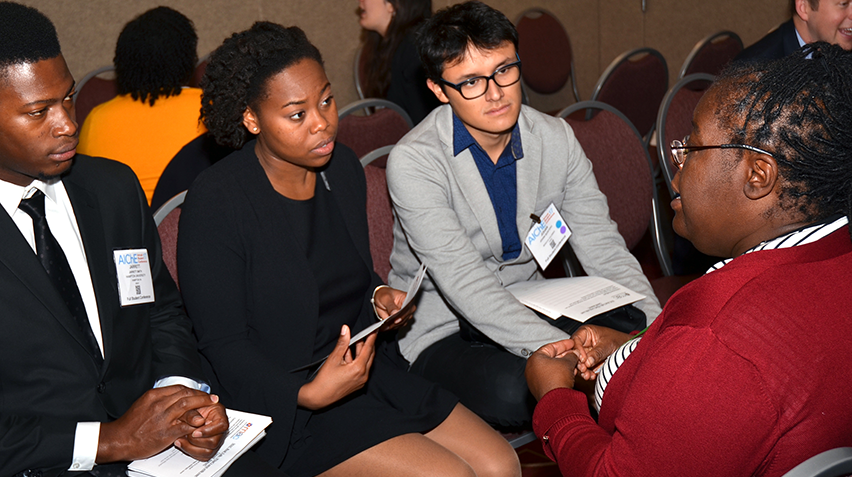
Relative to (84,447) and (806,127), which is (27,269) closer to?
(84,447)

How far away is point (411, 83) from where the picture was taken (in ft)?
10.9

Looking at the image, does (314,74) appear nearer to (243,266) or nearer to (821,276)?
(243,266)

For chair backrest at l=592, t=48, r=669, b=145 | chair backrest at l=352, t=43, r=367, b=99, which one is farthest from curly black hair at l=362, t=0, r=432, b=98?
chair backrest at l=592, t=48, r=669, b=145

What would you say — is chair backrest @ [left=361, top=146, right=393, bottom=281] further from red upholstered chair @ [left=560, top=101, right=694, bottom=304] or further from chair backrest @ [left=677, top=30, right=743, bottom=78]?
chair backrest @ [left=677, top=30, right=743, bottom=78]

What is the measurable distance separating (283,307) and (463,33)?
90 cm

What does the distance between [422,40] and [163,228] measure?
0.89 meters

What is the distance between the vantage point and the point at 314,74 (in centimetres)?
172

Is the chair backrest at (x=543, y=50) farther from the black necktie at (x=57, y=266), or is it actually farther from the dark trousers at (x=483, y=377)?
the black necktie at (x=57, y=266)

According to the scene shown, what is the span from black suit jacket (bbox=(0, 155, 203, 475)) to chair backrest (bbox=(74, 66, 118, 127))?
263 cm

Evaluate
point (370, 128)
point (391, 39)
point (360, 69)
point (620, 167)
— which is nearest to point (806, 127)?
point (620, 167)

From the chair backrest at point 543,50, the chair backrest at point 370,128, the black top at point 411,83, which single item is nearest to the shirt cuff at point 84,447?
the chair backrest at point 370,128

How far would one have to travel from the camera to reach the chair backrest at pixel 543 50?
16.9ft

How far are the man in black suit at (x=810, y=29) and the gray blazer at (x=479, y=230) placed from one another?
44.3 inches

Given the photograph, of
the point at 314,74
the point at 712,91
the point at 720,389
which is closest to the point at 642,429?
the point at 720,389
